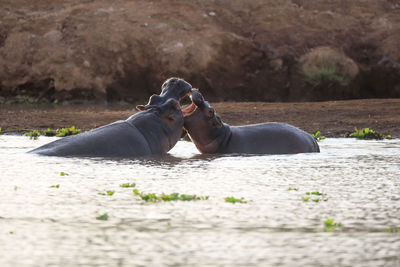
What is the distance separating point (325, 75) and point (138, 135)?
41.5ft

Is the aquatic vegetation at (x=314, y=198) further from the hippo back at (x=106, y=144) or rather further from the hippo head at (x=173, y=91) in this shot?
the hippo head at (x=173, y=91)

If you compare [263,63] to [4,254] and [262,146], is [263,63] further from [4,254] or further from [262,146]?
[4,254]

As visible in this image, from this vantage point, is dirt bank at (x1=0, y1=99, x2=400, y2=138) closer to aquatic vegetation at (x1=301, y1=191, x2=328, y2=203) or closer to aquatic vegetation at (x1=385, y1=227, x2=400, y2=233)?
aquatic vegetation at (x1=301, y1=191, x2=328, y2=203)

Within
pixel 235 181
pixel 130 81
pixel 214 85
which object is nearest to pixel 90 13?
pixel 130 81

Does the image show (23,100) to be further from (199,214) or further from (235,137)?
(199,214)

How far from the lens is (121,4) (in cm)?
2073

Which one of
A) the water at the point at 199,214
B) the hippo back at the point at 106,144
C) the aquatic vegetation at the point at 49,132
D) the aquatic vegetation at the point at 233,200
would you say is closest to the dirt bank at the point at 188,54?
the aquatic vegetation at the point at 49,132

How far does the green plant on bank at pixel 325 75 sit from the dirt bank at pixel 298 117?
4643 millimetres

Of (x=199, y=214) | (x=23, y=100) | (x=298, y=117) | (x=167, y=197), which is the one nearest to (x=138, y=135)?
(x=167, y=197)

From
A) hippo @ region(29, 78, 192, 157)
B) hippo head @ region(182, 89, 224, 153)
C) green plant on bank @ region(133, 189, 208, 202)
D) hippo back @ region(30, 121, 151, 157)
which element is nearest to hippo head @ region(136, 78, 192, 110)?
hippo @ region(29, 78, 192, 157)

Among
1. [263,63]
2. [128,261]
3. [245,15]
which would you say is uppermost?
[245,15]

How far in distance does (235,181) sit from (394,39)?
16.2m

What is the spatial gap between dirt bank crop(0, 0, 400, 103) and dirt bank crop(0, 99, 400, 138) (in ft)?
16.7

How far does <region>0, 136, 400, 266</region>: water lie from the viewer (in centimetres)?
290
